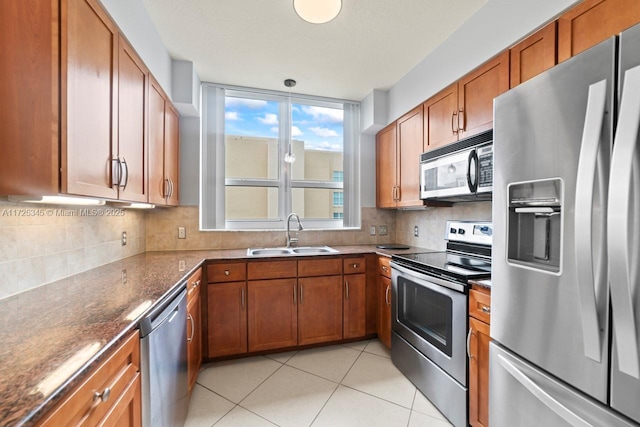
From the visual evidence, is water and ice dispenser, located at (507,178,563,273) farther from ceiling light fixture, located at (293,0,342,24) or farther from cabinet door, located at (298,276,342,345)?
cabinet door, located at (298,276,342,345)

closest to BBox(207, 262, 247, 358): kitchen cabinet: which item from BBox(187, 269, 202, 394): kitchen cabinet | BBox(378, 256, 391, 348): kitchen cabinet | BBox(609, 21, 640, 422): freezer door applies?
BBox(187, 269, 202, 394): kitchen cabinet

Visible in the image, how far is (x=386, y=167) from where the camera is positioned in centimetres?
302

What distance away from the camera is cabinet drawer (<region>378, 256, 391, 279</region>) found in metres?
2.40

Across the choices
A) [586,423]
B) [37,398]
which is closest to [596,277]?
[586,423]

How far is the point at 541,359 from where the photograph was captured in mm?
1004

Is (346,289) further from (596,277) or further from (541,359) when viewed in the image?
(596,277)

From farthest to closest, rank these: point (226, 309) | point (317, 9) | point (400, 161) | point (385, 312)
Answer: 1. point (400, 161)
2. point (385, 312)
3. point (226, 309)
4. point (317, 9)

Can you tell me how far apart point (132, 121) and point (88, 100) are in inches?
18.6

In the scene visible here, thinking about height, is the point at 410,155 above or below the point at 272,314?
above

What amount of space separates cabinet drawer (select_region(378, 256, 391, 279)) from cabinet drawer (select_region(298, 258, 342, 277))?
37cm

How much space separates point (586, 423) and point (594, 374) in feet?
0.51

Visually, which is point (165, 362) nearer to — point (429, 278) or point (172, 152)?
point (429, 278)

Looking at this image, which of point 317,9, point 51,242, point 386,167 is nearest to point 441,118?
point 386,167

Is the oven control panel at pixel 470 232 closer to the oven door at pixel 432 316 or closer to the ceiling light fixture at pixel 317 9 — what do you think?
the oven door at pixel 432 316
